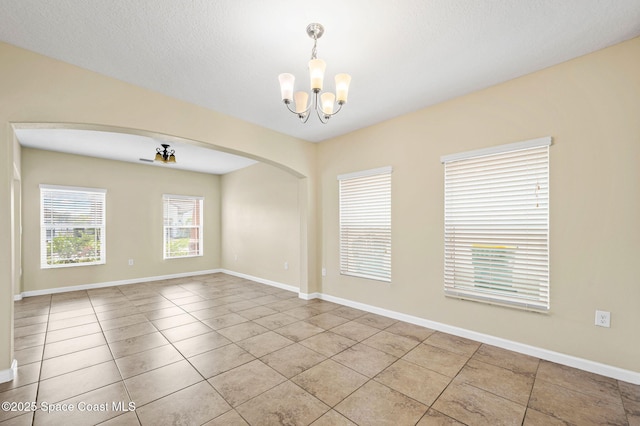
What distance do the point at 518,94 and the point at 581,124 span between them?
607 millimetres

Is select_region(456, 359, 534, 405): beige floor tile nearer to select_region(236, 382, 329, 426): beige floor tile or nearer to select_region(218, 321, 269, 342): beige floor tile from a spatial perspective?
select_region(236, 382, 329, 426): beige floor tile

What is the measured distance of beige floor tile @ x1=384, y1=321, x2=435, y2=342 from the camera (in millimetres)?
3109

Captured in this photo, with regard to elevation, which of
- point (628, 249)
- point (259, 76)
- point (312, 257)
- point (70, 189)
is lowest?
point (312, 257)

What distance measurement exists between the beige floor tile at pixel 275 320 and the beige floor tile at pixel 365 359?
105 centimetres

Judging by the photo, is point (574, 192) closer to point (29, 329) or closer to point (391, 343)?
point (391, 343)

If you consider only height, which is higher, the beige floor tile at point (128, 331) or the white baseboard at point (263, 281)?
the beige floor tile at point (128, 331)

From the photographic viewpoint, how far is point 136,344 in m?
2.92

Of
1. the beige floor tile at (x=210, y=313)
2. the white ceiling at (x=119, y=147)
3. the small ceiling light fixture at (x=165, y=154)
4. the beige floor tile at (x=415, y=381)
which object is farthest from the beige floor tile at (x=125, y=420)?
the small ceiling light fixture at (x=165, y=154)

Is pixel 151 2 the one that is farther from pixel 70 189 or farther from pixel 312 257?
pixel 70 189

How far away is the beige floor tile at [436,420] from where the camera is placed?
1.77 meters

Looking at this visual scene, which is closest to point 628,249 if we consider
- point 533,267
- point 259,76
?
point 533,267

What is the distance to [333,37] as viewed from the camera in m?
2.12

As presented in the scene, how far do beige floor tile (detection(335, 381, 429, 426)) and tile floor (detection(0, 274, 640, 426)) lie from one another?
10 millimetres

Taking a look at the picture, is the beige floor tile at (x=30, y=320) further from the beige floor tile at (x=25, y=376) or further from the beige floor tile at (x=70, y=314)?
the beige floor tile at (x=25, y=376)
